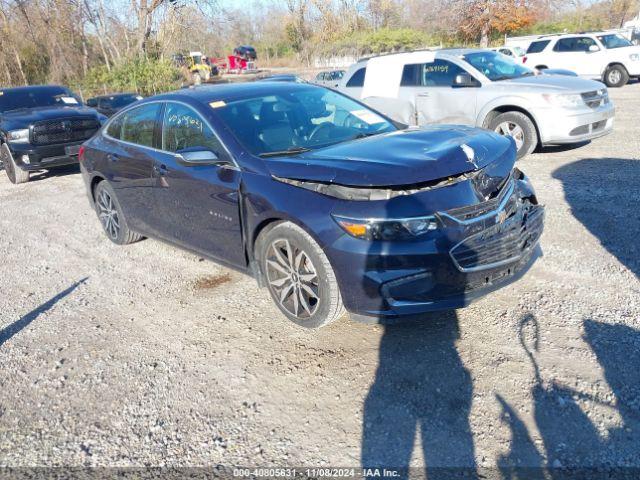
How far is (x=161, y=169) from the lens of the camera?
4.67 meters

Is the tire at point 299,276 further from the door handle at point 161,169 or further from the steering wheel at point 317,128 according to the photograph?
the door handle at point 161,169

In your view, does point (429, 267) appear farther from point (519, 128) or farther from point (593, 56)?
point (593, 56)

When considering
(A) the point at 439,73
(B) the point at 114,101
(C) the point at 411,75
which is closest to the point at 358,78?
(C) the point at 411,75

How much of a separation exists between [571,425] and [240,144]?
2798 millimetres

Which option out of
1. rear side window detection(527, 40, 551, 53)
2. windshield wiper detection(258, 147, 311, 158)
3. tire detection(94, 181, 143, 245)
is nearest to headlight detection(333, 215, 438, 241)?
windshield wiper detection(258, 147, 311, 158)

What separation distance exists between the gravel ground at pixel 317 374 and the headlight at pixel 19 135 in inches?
227

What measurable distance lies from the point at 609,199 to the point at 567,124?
7.81 ft

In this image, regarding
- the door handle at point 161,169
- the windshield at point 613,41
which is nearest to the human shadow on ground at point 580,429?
the door handle at point 161,169

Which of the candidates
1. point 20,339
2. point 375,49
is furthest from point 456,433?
point 375,49

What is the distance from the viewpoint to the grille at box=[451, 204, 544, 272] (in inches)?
126

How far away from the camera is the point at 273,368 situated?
3.46 metres

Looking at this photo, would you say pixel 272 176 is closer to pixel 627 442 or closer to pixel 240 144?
pixel 240 144

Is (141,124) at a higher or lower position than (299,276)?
higher

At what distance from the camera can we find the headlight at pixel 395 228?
3.15 metres
